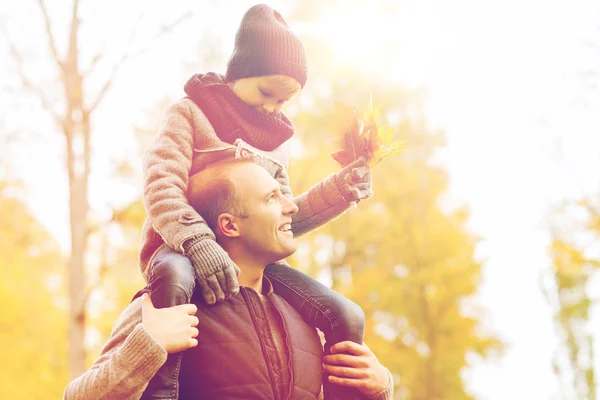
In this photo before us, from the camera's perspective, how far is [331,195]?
264 cm

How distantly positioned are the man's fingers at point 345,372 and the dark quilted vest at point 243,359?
0.19 feet

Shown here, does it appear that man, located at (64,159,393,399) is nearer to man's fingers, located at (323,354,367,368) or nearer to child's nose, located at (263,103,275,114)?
man's fingers, located at (323,354,367,368)

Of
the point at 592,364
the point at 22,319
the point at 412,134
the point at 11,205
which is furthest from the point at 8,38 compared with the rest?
the point at 592,364

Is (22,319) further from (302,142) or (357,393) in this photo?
(357,393)

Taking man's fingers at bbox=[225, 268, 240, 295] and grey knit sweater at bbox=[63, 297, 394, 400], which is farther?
man's fingers at bbox=[225, 268, 240, 295]

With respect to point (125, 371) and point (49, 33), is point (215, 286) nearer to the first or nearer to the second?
point (125, 371)

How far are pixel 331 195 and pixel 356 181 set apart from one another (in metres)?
0.13

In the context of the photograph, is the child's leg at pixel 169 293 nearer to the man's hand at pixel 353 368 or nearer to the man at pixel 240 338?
the man at pixel 240 338

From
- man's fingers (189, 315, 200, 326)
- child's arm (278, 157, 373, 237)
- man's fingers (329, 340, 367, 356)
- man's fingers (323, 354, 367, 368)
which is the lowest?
man's fingers (323, 354, 367, 368)

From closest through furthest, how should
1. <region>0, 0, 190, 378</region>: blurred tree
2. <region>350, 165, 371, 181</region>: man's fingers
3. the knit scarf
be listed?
1. the knit scarf
2. <region>350, 165, 371, 181</region>: man's fingers
3. <region>0, 0, 190, 378</region>: blurred tree

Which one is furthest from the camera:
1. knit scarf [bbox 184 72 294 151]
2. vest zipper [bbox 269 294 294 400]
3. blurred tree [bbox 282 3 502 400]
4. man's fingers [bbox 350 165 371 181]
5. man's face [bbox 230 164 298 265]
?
blurred tree [bbox 282 3 502 400]

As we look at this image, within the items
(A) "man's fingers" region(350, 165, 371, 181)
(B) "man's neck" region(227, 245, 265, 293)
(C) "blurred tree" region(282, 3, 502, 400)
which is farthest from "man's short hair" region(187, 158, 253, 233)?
(C) "blurred tree" region(282, 3, 502, 400)

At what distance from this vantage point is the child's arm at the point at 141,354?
1938 mm

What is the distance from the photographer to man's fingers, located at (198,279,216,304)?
2119 millimetres
